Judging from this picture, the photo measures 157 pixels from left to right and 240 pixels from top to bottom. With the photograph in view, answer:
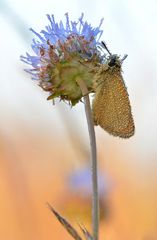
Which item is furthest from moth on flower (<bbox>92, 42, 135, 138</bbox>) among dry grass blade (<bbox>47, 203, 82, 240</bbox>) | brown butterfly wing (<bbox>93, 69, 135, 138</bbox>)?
dry grass blade (<bbox>47, 203, 82, 240</bbox>)

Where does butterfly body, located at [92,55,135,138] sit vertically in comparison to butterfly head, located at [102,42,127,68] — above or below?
below

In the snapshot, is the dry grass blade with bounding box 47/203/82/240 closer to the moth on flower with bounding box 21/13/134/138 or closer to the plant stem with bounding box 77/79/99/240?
the plant stem with bounding box 77/79/99/240

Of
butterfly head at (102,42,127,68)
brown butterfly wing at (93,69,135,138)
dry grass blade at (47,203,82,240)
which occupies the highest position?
butterfly head at (102,42,127,68)

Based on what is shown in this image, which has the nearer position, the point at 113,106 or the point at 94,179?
the point at 94,179

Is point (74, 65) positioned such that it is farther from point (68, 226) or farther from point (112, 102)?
point (68, 226)

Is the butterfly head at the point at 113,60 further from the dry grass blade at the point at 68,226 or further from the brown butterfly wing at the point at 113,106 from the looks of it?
the dry grass blade at the point at 68,226

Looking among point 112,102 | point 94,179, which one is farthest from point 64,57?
point 94,179
